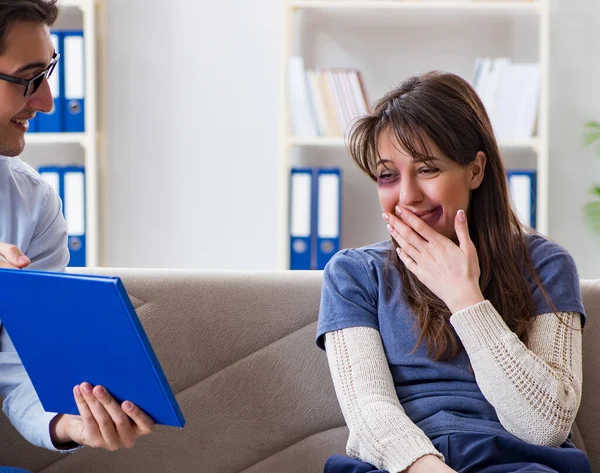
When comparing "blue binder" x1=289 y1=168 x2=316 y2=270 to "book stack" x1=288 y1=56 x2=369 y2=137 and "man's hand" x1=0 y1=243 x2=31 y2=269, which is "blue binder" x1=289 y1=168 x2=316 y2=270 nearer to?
"book stack" x1=288 y1=56 x2=369 y2=137

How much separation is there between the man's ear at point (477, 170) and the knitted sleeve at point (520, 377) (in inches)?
10.9

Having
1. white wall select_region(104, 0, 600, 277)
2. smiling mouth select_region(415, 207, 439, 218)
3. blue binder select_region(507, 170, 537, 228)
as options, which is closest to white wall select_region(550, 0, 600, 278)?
white wall select_region(104, 0, 600, 277)

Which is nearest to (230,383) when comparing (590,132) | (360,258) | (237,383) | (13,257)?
(237,383)

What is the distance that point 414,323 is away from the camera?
1.46m

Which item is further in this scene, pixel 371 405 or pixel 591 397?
pixel 591 397

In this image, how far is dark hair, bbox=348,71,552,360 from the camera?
1453 millimetres

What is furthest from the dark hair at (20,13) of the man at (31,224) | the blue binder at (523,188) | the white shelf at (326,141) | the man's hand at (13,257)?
the blue binder at (523,188)

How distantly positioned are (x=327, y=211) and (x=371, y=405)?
76.4 inches

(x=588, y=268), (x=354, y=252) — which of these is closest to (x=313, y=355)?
(x=354, y=252)

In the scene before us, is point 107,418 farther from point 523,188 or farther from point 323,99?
point 523,188

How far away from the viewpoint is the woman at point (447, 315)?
51.8 inches

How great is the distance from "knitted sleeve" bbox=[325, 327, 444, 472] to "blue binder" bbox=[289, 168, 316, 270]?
181 cm

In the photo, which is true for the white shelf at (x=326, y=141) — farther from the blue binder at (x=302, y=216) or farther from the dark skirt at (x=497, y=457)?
the dark skirt at (x=497, y=457)

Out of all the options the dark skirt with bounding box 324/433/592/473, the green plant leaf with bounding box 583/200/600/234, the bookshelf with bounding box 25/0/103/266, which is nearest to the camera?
the dark skirt with bounding box 324/433/592/473
